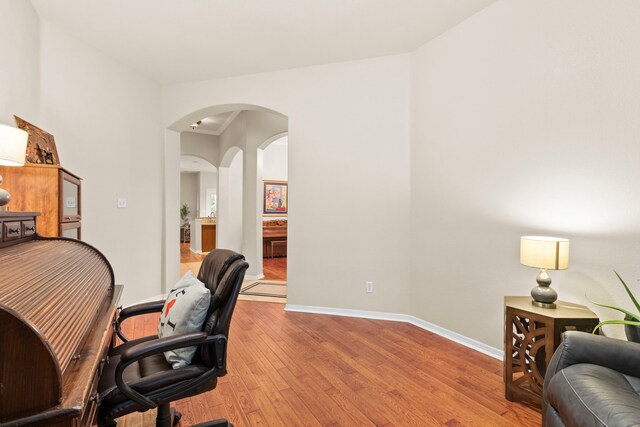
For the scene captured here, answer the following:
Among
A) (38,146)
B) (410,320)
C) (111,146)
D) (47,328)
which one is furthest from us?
(111,146)

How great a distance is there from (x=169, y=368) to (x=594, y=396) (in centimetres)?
172

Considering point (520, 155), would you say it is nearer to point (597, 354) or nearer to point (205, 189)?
point (597, 354)

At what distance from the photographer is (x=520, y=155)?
240cm

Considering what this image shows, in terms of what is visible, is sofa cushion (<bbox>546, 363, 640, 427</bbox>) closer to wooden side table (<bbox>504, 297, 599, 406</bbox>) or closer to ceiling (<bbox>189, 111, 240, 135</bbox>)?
wooden side table (<bbox>504, 297, 599, 406</bbox>)

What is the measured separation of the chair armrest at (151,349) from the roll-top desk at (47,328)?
114mm

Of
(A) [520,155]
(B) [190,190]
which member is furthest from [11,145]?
(B) [190,190]

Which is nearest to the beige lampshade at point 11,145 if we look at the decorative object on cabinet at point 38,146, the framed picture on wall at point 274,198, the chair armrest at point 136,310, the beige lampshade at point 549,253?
the decorative object on cabinet at point 38,146

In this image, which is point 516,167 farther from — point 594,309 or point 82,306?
point 82,306

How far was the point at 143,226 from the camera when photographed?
390 cm

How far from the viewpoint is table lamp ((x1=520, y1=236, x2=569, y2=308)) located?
1905mm

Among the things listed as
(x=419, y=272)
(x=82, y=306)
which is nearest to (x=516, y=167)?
(x=419, y=272)

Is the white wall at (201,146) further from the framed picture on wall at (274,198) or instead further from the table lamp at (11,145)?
the table lamp at (11,145)

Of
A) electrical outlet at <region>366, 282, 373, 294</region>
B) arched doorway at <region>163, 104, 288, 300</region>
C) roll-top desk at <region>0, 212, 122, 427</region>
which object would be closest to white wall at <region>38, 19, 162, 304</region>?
arched doorway at <region>163, 104, 288, 300</region>

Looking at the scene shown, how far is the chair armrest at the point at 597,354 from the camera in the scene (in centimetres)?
138
